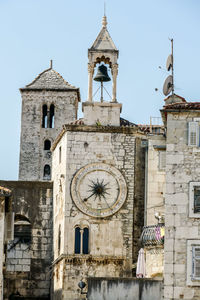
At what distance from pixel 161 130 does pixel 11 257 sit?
426 inches

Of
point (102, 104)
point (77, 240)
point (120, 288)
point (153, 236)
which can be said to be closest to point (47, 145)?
point (102, 104)

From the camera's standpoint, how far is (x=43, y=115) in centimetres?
8694

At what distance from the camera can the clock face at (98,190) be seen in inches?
2311

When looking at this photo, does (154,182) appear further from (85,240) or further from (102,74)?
(102,74)

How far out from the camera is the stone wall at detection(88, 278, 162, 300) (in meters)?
46.3

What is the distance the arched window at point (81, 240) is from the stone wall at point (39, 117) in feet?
91.1

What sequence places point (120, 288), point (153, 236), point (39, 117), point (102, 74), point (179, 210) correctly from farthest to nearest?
point (39, 117) < point (102, 74) < point (153, 236) < point (120, 288) < point (179, 210)

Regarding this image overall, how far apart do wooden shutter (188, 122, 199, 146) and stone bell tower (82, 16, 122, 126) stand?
14923 millimetres

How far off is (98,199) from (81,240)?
2.17 metres

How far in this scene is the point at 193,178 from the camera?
147 feet

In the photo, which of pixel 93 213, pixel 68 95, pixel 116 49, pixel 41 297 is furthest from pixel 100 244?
pixel 68 95

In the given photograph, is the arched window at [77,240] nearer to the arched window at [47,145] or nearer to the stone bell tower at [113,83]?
the stone bell tower at [113,83]

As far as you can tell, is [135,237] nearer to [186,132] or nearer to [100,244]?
[100,244]

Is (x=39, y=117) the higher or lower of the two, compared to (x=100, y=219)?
higher
